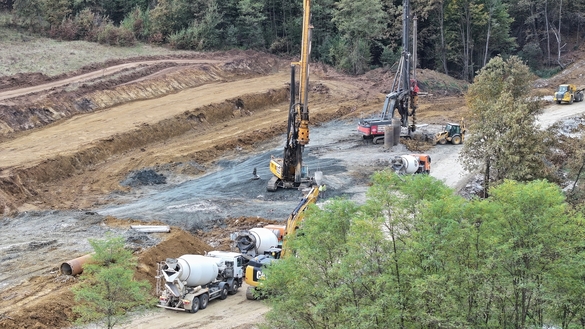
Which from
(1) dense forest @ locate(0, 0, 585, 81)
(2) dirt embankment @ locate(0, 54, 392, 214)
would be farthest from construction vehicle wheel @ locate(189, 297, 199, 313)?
(1) dense forest @ locate(0, 0, 585, 81)

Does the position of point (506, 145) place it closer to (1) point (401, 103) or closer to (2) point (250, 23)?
(1) point (401, 103)

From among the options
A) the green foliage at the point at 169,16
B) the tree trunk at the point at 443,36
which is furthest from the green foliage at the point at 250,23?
the tree trunk at the point at 443,36

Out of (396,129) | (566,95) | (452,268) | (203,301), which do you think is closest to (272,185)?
(396,129)

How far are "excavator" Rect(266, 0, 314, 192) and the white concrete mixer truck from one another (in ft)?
38.1

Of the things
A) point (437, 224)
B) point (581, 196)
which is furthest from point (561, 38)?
point (437, 224)

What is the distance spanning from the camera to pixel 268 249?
98.3 feet

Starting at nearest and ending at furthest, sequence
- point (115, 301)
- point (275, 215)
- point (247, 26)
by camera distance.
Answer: point (115, 301) < point (275, 215) < point (247, 26)

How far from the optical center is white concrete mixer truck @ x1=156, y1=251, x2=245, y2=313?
Answer: 25.7 m

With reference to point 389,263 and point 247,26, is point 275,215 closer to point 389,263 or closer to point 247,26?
point 389,263

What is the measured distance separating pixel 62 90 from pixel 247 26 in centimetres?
2642

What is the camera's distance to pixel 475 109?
40.1m

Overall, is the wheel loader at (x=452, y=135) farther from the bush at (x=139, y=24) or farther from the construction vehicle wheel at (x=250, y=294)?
the bush at (x=139, y=24)

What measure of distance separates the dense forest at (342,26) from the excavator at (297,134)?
109 ft

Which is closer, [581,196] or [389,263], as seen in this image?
[389,263]
